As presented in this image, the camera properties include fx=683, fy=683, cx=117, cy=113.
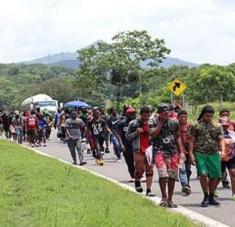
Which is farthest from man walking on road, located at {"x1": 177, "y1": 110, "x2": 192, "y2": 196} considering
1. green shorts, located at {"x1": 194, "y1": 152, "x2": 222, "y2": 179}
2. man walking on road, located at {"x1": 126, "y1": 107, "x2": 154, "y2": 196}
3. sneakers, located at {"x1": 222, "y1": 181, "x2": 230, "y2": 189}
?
green shorts, located at {"x1": 194, "y1": 152, "x2": 222, "y2": 179}

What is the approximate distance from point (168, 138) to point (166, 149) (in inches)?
7.1

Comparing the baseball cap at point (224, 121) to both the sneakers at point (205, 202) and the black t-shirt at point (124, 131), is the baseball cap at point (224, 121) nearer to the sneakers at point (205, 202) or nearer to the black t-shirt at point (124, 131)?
the sneakers at point (205, 202)

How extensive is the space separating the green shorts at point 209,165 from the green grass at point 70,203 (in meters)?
1.04

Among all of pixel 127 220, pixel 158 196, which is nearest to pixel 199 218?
pixel 127 220

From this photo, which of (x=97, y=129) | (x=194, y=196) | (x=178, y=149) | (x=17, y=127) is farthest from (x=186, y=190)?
(x=17, y=127)

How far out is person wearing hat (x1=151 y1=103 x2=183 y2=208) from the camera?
10.9 meters

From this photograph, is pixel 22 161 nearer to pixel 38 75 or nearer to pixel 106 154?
pixel 106 154

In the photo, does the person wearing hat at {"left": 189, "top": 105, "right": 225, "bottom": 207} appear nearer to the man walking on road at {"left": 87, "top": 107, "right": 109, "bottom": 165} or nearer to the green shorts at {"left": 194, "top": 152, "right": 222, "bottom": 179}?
the green shorts at {"left": 194, "top": 152, "right": 222, "bottom": 179}

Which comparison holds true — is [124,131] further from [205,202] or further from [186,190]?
[205,202]

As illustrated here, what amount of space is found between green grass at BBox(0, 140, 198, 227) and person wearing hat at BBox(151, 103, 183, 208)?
0.44 meters

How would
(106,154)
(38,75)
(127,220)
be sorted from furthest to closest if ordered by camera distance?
(38,75), (106,154), (127,220)

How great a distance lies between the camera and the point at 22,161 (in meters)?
19.3

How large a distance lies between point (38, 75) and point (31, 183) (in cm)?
17096

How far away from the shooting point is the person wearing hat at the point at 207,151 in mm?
11242
